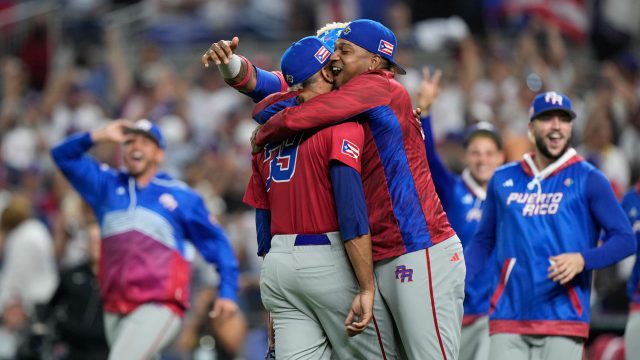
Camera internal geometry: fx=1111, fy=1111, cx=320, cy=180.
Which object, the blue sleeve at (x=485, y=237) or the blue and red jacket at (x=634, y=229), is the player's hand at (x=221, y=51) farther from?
the blue and red jacket at (x=634, y=229)

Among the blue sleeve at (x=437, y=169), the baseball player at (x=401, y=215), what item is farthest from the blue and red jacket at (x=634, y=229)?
the baseball player at (x=401, y=215)

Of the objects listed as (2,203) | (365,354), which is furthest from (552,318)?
(2,203)

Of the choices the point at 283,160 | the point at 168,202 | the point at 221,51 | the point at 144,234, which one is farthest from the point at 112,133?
the point at 283,160

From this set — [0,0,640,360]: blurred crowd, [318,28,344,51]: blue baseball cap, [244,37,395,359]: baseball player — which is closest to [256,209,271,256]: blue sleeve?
[244,37,395,359]: baseball player

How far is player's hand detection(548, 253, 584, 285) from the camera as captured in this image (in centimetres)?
713

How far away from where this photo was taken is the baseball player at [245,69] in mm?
6438

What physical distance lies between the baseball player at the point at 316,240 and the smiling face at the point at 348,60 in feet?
0.45

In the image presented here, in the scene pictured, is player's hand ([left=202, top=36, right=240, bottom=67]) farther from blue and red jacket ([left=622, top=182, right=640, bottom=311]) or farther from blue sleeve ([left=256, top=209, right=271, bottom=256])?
blue and red jacket ([left=622, top=182, right=640, bottom=311])

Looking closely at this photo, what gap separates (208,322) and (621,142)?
19.4 ft

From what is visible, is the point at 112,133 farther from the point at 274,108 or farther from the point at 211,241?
the point at 274,108

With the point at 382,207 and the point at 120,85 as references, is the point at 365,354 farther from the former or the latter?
the point at 120,85

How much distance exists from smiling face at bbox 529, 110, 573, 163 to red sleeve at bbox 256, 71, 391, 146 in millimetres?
1803

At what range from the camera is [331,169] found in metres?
6.07

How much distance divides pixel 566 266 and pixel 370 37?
2035 mm
